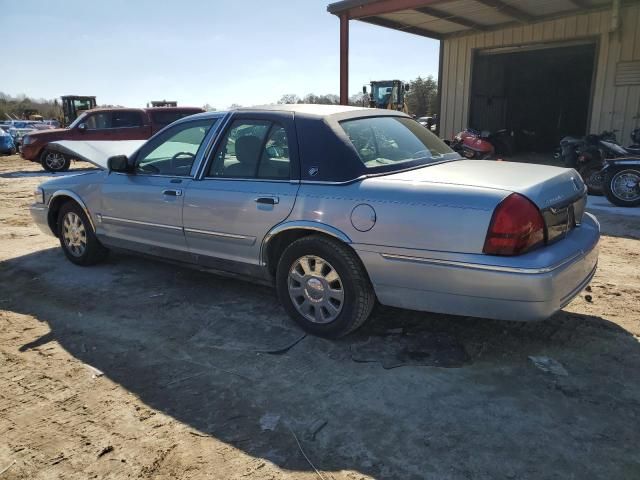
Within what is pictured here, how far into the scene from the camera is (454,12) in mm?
11773

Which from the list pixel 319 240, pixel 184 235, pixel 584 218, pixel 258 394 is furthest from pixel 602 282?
pixel 184 235

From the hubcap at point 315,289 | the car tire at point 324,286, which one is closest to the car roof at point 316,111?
the car tire at point 324,286

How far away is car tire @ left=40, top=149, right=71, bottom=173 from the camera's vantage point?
15.1 meters

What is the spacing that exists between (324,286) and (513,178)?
139 cm

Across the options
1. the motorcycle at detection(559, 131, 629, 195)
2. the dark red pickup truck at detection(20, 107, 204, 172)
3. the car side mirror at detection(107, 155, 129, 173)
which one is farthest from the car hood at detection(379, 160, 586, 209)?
the dark red pickup truck at detection(20, 107, 204, 172)

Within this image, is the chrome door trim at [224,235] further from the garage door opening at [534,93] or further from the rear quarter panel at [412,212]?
the garage door opening at [534,93]

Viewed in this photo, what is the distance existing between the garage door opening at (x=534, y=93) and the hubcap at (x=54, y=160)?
12295 mm

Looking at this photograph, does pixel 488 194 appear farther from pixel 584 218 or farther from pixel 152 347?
pixel 152 347

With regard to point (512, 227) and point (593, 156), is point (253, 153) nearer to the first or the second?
point (512, 227)

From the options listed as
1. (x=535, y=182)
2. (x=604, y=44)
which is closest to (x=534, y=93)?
(x=604, y=44)

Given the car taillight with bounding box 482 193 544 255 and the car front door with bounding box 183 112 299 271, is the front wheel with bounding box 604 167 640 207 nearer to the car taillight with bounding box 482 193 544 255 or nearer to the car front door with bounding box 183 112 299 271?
the car taillight with bounding box 482 193 544 255

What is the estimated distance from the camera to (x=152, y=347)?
11.3 feet

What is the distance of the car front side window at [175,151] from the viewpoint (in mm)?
4176

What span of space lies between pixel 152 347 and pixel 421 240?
1961 mm
